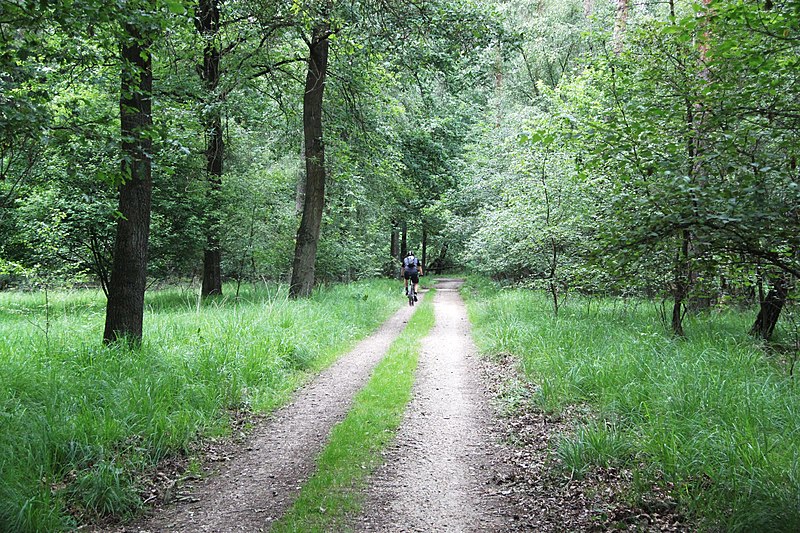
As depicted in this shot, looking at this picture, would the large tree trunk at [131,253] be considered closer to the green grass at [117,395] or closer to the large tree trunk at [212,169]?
the green grass at [117,395]

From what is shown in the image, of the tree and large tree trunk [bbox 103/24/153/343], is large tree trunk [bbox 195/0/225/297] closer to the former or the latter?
the tree

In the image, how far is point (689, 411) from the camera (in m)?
4.45

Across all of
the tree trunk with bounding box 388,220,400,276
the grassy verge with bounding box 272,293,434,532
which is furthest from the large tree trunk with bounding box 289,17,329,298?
the tree trunk with bounding box 388,220,400,276

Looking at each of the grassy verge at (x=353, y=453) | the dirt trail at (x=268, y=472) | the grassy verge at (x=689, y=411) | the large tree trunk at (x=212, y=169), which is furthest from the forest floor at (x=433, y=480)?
the large tree trunk at (x=212, y=169)

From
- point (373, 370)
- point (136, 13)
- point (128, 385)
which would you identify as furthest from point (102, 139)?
point (373, 370)

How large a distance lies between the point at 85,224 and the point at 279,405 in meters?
7.90

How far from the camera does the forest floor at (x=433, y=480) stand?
3.63 metres

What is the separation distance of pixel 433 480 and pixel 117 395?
3.39m

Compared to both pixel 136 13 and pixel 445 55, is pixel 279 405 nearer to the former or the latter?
pixel 136 13

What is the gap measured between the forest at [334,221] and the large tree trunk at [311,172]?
0.07 meters

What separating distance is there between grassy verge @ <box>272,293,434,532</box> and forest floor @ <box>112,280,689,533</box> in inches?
4.7

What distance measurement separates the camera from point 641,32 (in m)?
7.23

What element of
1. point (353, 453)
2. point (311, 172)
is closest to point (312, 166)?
point (311, 172)

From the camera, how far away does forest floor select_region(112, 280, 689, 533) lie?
3.63m
